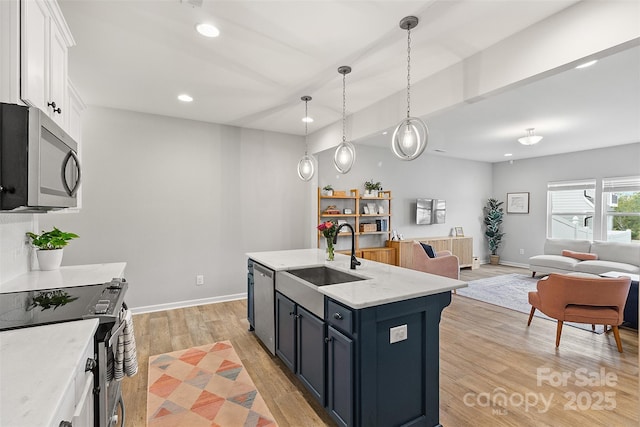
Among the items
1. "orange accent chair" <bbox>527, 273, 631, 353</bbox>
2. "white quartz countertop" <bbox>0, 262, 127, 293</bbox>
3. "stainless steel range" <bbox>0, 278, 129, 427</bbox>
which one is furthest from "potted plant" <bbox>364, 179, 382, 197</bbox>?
"stainless steel range" <bbox>0, 278, 129, 427</bbox>

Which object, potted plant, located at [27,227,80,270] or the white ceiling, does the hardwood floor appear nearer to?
potted plant, located at [27,227,80,270]

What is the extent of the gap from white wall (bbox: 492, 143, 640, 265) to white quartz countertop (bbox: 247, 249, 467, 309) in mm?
6508

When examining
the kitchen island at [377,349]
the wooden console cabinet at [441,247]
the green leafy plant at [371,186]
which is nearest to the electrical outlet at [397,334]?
the kitchen island at [377,349]

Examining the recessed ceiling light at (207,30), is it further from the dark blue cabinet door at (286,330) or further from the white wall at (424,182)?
the white wall at (424,182)

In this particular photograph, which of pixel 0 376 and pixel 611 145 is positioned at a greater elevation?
pixel 611 145

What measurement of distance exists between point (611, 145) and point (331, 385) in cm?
758

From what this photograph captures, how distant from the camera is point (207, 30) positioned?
2.28 meters

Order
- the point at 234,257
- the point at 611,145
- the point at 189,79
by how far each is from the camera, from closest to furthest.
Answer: the point at 189,79 < the point at 234,257 < the point at 611,145

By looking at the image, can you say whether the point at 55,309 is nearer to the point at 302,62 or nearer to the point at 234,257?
the point at 302,62

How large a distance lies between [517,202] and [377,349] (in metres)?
7.84

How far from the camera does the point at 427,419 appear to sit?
75.9 inches

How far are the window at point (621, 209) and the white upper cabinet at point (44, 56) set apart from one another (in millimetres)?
8620

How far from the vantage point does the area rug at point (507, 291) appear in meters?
4.51

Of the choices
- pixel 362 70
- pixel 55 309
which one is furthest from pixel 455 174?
pixel 55 309
